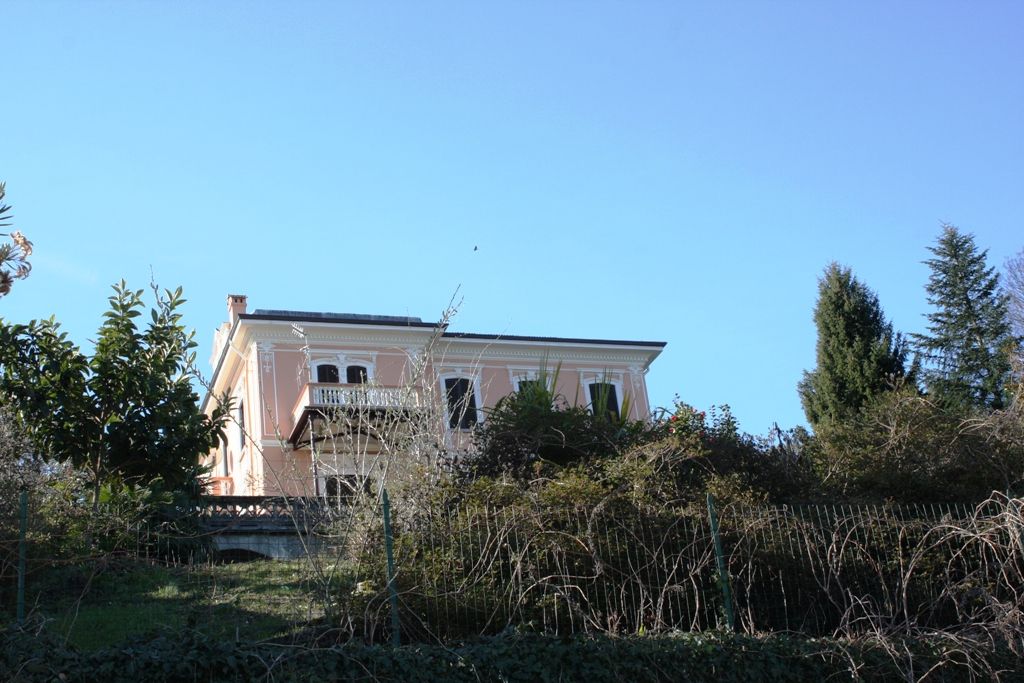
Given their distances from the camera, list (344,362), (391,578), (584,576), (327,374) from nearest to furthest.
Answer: (391,578) < (584,576) < (327,374) < (344,362)

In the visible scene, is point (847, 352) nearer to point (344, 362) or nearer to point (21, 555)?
point (344, 362)

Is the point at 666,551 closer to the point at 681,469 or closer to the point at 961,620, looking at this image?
the point at 681,469

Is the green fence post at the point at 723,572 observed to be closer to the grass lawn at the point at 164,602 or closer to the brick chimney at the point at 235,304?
the grass lawn at the point at 164,602

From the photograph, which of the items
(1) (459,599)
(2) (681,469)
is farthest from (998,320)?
(1) (459,599)

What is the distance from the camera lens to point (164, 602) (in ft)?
39.6

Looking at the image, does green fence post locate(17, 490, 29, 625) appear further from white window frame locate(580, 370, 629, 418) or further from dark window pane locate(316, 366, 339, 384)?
white window frame locate(580, 370, 629, 418)

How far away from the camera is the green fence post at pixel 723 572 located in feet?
36.6

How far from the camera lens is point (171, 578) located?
40.5 feet

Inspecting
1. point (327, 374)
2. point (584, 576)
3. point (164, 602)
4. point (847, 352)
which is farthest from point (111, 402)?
point (847, 352)

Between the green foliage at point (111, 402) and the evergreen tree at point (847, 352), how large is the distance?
15.7 meters

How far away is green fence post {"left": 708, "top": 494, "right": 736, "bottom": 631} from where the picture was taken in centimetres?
1117

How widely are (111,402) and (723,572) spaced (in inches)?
367

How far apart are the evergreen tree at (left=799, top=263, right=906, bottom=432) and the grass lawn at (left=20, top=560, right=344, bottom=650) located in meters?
17.4

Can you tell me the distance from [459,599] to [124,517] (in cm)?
473
